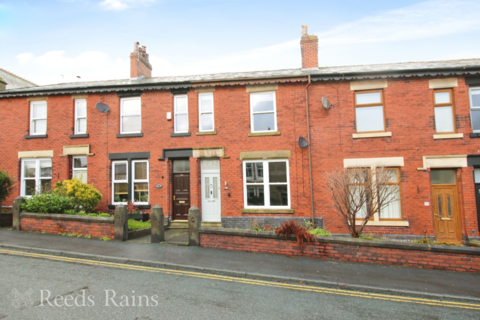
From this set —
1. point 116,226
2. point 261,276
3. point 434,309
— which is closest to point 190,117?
point 116,226

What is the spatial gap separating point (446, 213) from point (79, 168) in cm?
1539

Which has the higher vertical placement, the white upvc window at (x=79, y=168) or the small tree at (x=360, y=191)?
the white upvc window at (x=79, y=168)

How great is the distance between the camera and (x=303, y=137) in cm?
1170

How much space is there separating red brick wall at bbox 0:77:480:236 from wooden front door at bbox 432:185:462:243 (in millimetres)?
239

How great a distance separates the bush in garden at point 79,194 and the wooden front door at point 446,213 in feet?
43.7

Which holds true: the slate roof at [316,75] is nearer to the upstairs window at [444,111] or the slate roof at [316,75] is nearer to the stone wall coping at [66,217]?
the upstairs window at [444,111]

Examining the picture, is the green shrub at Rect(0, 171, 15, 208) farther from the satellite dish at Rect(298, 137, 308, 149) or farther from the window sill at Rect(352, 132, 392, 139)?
the window sill at Rect(352, 132, 392, 139)

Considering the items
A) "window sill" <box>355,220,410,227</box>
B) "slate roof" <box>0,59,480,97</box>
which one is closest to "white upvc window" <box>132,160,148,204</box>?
"slate roof" <box>0,59,480,97</box>

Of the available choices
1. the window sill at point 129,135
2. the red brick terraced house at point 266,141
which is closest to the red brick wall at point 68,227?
the red brick terraced house at point 266,141

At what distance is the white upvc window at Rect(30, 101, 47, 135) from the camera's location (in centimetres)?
1391

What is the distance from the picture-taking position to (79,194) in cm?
1134

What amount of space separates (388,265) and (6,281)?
8.48 m

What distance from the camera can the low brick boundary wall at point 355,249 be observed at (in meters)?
6.99

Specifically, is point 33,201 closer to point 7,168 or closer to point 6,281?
point 7,168
